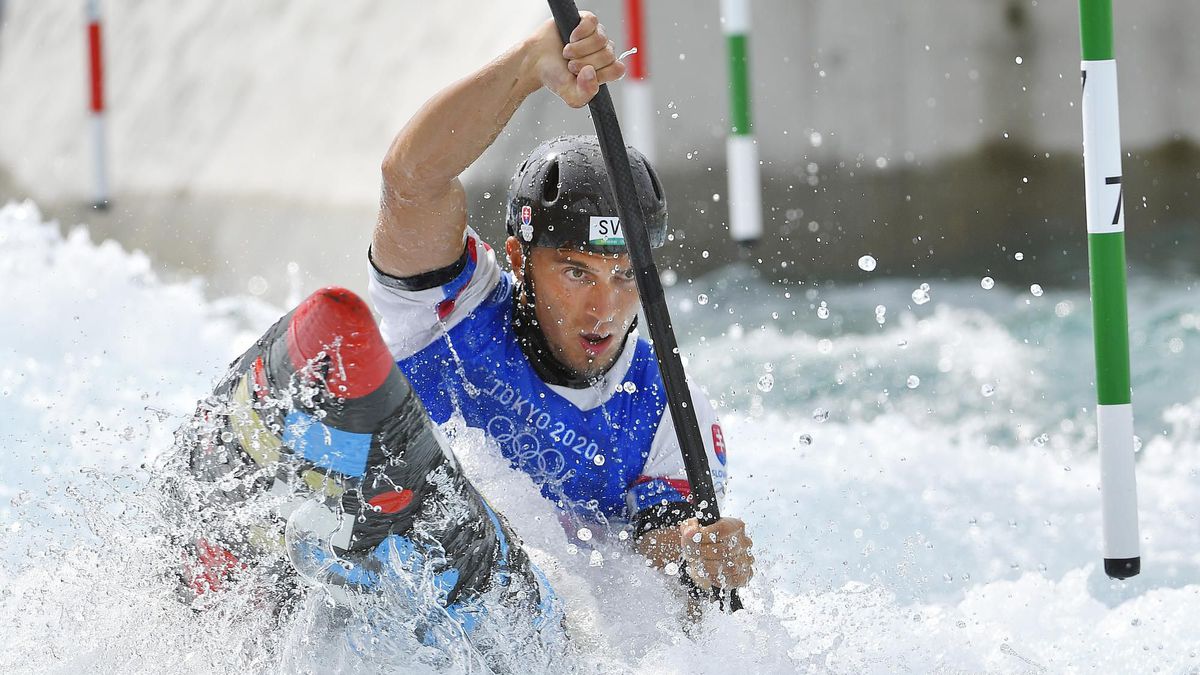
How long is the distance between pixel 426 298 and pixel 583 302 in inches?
10.7

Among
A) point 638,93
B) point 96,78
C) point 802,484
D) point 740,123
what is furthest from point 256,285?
point 802,484

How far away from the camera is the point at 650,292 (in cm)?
213

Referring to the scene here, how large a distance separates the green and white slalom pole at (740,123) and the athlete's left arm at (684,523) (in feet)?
8.46

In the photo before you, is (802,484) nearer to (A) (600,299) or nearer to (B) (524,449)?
(B) (524,449)

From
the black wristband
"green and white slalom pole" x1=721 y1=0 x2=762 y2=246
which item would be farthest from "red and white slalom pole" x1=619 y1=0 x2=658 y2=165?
the black wristband

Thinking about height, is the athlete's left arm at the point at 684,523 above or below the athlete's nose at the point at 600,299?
below

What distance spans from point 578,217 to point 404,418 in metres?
0.67

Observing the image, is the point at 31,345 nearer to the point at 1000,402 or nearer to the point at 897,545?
the point at 897,545

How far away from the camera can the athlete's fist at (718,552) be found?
7.23 feet

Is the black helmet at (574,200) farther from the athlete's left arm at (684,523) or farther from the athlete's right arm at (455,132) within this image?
the athlete's left arm at (684,523)

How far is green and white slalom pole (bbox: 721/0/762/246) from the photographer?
16.0 ft

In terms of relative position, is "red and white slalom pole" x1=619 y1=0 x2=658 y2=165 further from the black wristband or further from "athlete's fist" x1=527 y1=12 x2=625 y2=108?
"athlete's fist" x1=527 y1=12 x2=625 y2=108

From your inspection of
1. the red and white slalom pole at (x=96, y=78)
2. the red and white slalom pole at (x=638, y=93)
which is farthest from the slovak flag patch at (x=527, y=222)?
the red and white slalom pole at (x=96, y=78)

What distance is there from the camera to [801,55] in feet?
19.6
